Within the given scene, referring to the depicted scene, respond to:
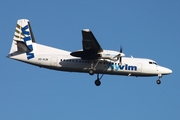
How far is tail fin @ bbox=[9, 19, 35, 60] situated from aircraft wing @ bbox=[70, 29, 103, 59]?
4.62 m

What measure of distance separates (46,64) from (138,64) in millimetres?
7871

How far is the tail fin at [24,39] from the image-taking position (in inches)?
1357

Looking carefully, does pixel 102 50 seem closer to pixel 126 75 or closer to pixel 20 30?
pixel 126 75

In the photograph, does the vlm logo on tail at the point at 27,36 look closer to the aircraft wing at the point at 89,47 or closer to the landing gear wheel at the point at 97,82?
the aircraft wing at the point at 89,47

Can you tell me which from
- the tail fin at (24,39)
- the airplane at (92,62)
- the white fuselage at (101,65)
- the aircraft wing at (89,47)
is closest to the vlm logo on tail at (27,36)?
the tail fin at (24,39)

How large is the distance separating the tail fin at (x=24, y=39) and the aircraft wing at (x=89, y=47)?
182 inches

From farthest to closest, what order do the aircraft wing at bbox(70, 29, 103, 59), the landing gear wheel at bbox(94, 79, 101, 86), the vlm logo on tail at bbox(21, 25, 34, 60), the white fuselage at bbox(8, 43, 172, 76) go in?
the vlm logo on tail at bbox(21, 25, 34, 60) < the landing gear wheel at bbox(94, 79, 101, 86) < the white fuselage at bbox(8, 43, 172, 76) < the aircraft wing at bbox(70, 29, 103, 59)

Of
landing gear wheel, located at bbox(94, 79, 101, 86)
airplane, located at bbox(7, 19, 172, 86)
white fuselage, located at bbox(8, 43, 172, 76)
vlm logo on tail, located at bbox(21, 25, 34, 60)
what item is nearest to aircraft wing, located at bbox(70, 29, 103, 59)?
airplane, located at bbox(7, 19, 172, 86)

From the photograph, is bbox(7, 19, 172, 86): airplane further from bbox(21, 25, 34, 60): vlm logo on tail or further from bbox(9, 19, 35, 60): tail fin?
bbox(21, 25, 34, 60): vlm logo on tail

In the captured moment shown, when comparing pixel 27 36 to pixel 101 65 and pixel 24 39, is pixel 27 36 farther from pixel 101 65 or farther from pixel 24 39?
pixel 101 65

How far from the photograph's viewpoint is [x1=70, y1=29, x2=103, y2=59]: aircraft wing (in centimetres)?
3011

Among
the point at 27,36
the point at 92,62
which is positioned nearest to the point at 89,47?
the point at 92,62

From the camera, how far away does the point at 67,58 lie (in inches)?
1335

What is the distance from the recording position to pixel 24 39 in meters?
36.6
